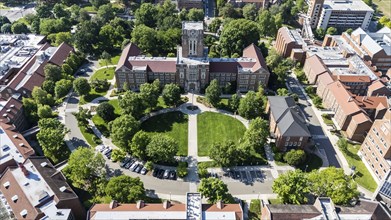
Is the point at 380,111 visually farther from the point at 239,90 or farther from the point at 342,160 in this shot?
the point at 239,90

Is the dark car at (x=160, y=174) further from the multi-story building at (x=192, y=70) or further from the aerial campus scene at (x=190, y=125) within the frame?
the multi-story building at (x=192, y=70)

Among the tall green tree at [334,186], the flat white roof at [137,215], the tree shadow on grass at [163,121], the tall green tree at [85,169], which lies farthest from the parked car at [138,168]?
the tall green tree at [334,186]

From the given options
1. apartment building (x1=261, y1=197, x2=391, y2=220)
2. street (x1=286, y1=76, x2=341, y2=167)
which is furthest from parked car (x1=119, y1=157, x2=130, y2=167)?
street (x1=286, y1=76, x2=341, y2=167)

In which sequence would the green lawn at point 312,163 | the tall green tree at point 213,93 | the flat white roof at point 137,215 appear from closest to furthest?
the flat white roof at point 137,215 < the green lawn at point 312,163 < the tall green tree at point 213,93

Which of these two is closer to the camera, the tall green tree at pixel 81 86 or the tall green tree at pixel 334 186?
the tall green tree at pixel 334 186

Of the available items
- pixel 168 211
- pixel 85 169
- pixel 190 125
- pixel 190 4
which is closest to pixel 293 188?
pixel 168 211

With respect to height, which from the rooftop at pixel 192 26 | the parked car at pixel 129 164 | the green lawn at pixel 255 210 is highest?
the rooftop at pixel 192 26
